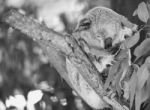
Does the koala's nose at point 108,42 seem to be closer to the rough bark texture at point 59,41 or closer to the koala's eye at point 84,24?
the koala's eye at point 84,24

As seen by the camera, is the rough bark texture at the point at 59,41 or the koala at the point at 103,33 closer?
the rough bark texture at the point at 59,41

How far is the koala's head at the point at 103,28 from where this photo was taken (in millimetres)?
2443

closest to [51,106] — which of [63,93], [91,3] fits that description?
[63,93]

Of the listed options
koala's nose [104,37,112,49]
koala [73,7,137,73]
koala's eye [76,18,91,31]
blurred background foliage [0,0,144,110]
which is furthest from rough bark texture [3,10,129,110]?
blurred background foliage [0,0,144,110]

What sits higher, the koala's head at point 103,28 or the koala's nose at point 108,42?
the koala's head at point 103,28

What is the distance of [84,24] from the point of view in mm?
2564

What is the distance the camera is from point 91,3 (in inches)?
151

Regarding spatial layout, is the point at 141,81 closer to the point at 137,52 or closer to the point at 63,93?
the point at 137,52

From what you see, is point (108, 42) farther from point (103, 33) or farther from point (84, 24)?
point (84, 24)

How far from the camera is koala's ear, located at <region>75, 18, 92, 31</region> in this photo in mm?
2555

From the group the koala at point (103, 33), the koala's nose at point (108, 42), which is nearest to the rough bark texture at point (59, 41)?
the koala at point (103, 33)

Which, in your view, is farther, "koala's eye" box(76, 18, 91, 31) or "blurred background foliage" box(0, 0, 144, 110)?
"blurred background foliage" box(0, 0, 144, 110)

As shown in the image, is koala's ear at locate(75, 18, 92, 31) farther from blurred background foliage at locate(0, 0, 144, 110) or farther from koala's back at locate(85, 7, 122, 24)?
blurred background foliage at locate(0, 0, 144, 110)

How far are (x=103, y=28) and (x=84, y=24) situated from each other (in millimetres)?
124
